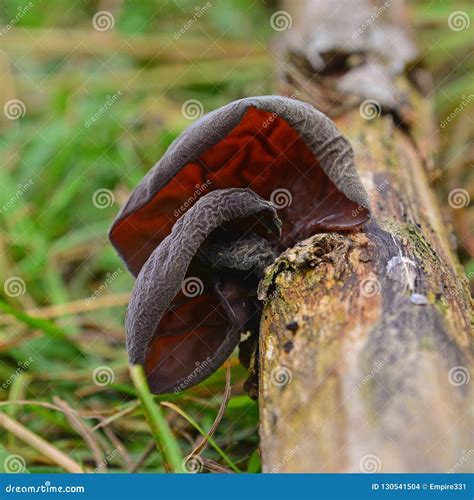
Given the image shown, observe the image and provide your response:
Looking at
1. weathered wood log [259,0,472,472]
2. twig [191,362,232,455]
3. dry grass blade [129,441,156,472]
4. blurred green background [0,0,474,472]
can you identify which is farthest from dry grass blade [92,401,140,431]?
weathered wood log [259,0,472,472]

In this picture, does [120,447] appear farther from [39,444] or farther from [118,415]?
[39,444]

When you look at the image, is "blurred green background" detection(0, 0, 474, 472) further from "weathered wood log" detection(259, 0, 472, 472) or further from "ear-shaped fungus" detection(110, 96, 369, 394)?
"weathered wood log" detection(259, 0, 472, 472)

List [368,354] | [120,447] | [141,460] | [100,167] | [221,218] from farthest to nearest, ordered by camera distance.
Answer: [100,167] < [120,447] < [141,460] < [221,218] < [368,354]

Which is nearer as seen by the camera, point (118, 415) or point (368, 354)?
point (368, 354)

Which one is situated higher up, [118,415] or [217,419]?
[217,419]

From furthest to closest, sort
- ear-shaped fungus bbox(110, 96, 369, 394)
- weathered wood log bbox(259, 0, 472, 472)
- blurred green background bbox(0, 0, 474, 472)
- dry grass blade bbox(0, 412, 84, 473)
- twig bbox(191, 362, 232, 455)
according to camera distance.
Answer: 1. blurred green background bbox(0, 0, 474, 472)
2. dry grass blade bbox(0, 412, 84, 473)
3. twig bbox(191, 362, 232, 455)
4. ear-shaped fungus bbox(110, 96, 369, 394)
5. weathered wood log bbox(259, 0, 472, 472)

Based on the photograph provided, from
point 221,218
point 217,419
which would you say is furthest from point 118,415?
point 221,218

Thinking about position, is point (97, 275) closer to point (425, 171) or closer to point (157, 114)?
point (157, 114)
